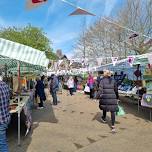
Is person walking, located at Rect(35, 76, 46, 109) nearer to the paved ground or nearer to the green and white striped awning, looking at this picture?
the paved ground

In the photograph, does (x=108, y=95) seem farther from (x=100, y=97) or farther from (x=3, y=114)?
(x=3, y=114)

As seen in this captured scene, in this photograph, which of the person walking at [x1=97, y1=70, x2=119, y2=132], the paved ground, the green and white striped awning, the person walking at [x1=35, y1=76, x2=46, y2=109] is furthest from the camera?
the person walking at [x1=35, y1=76, x2=46, y2=109]

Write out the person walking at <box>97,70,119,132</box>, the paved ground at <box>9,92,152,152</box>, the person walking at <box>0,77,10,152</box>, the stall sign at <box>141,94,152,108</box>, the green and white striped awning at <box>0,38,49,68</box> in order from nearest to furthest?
the person walking at <box>0,77,10,152</box> → the paved ground at <box>9,92,152,152</box> → the green and white striped awning at <box>0,38,49,68</box> → the person walking at <box>97,70,119,132</box> → the stall sign at <box>141,94,152,108</box>

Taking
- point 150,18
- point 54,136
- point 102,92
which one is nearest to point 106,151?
point 54,136

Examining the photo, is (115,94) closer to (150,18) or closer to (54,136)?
(54,136)

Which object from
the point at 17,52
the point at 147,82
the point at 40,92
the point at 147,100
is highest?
the point at 17,52

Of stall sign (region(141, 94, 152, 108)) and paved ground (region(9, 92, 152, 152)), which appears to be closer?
paved ground (region(9, 92, 152, 152))

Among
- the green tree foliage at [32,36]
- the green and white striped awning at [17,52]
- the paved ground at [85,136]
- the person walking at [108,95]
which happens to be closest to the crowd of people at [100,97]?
the person walking at [108,95]

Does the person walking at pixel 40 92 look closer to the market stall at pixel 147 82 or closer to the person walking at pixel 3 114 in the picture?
the market stall at pixel 147 82

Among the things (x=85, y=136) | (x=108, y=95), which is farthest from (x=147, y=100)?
(x=85, y=136)

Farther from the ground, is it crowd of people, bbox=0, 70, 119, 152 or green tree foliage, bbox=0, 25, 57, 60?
green tree foliage, bbox=0, 25, 57, 60

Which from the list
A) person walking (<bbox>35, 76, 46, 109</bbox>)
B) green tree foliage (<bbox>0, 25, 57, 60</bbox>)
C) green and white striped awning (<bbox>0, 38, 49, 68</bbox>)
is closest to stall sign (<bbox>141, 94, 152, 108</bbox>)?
green and white striped awning (<bbox>0, 38, 49, 68</bbox>)

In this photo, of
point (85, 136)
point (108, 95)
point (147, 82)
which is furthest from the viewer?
point (147, 82)

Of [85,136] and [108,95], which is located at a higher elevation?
[108,95]
